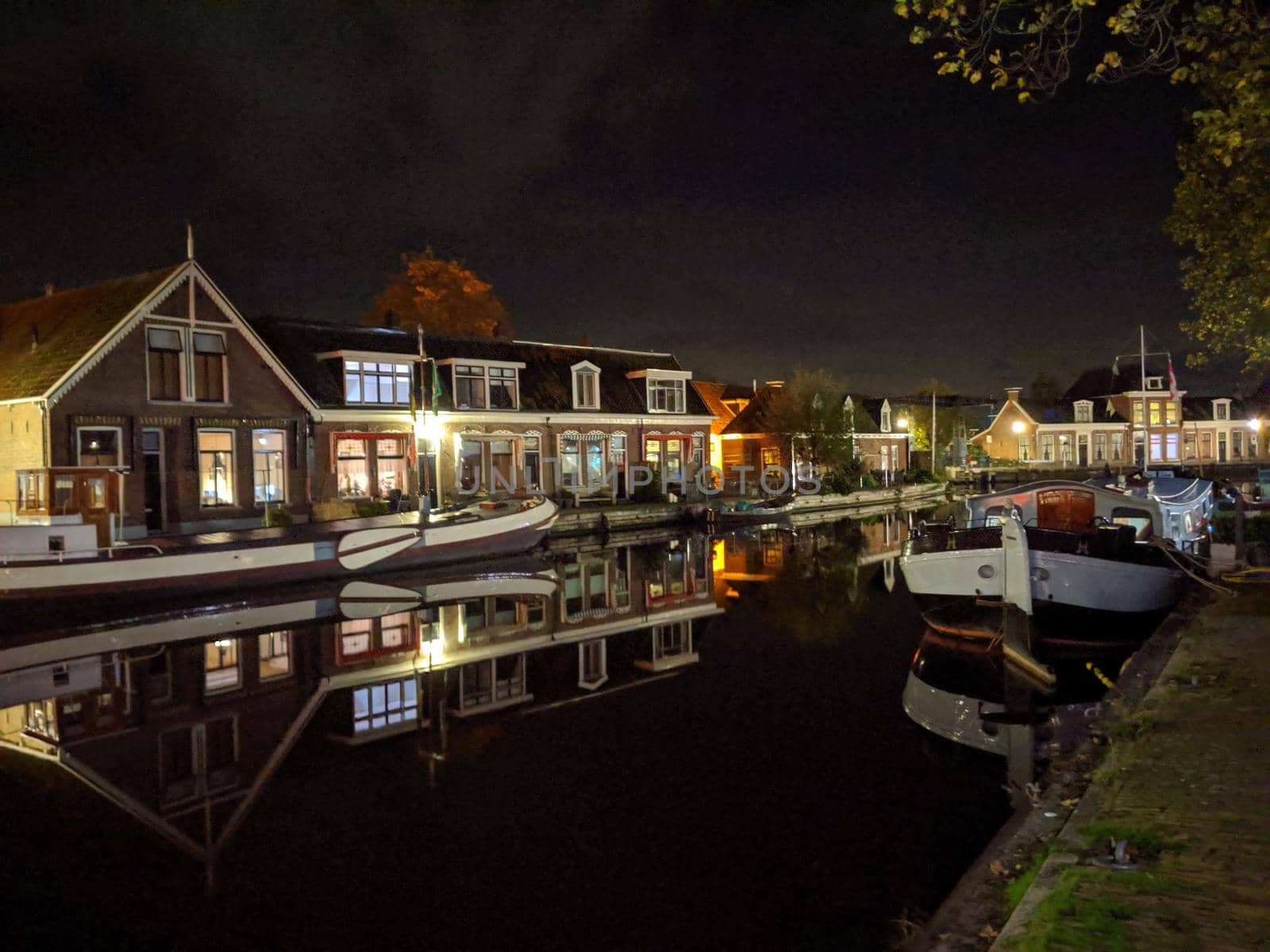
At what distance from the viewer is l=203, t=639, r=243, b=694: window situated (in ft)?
47.0

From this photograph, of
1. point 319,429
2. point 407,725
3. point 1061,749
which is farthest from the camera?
point 319,429

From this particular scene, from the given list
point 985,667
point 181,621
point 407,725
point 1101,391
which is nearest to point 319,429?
point 181,621

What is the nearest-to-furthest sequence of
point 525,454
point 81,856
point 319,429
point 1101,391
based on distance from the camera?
point 81,856 < point 319,429 < point 525,454 < point 1101,391

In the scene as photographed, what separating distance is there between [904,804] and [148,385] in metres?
27.2

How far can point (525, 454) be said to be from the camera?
1602 inches

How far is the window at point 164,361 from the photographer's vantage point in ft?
93.2

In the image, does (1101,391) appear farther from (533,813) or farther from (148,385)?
(533,813)

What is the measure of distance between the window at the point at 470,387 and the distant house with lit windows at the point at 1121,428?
62.1m

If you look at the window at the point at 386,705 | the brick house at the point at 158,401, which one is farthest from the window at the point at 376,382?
Result: the window at the point at 386,705

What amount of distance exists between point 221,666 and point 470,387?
80.6ft

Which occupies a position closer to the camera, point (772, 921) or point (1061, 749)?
point (772, 921)

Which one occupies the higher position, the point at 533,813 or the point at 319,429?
the point at 319,429

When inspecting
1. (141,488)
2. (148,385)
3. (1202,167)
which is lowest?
(141,488)

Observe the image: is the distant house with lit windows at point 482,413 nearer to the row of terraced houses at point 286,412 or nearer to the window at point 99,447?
the row of terraced houses at point 286,412
